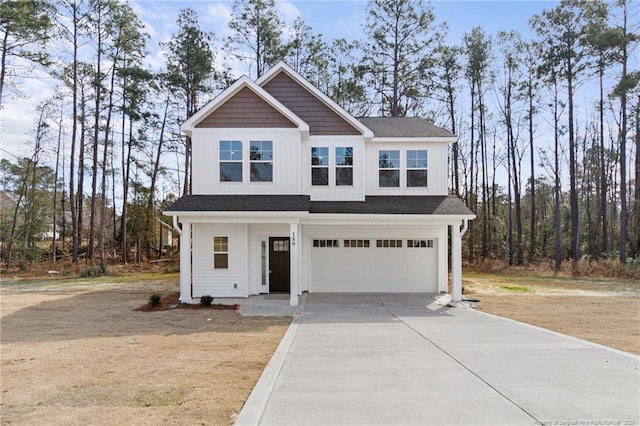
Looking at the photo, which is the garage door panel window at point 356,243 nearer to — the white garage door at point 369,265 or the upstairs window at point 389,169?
the white garage door at point 369,265

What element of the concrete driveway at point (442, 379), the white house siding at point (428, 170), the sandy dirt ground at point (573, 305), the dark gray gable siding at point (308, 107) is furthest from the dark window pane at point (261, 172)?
the sandy dirt ground at point (573, 305)

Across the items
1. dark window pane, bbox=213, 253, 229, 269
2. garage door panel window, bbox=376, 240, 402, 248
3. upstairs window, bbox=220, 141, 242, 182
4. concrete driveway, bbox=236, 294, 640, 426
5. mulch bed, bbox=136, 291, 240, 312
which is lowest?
mulch bed, bbox=136, 291, 240, 312

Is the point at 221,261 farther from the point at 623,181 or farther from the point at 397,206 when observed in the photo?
the point at 623,181

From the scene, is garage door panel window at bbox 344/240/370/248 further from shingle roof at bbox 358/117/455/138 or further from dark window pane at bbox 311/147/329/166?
shingle roof at bbox 358/117/455/138

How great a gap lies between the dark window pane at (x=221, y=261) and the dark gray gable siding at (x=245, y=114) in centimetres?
440

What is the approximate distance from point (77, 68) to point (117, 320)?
21.9m

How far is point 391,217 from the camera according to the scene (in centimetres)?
1365

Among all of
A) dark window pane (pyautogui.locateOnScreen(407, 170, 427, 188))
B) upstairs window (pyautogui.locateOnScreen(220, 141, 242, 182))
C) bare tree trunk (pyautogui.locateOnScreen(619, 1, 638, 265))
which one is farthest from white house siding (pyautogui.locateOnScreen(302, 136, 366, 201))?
bare tree trunk (pyautogui.locateOnScreen(619, 1, 638, 265))

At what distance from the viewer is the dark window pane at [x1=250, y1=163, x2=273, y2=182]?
14203 mm

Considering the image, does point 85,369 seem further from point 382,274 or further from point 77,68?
point 77,68

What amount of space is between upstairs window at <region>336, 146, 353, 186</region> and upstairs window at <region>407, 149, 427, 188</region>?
2294mm

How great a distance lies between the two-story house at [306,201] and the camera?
44.8 ft

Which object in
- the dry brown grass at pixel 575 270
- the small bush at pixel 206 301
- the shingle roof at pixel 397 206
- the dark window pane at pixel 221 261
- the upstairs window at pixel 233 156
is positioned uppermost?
the upstairs window at pixel 233 156

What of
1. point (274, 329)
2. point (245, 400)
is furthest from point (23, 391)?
point (274, 329)
